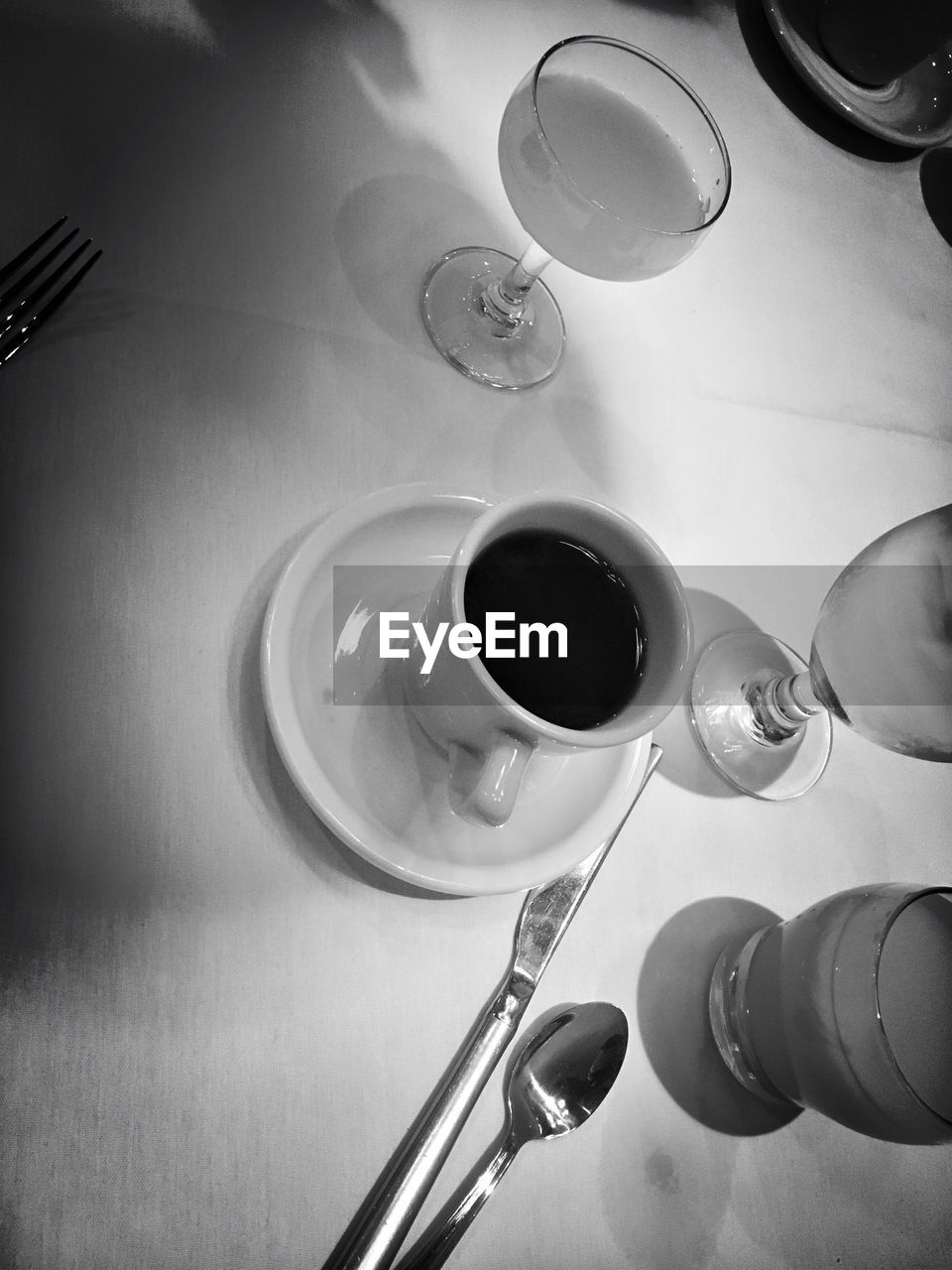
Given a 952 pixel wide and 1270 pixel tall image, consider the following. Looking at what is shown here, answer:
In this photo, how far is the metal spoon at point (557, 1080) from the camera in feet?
1.29

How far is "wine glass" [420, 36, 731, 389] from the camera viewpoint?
50 centimetres

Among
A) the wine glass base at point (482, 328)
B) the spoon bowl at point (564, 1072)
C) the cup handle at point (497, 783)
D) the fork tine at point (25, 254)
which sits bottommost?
the spoon bowl at point (564, 1072)

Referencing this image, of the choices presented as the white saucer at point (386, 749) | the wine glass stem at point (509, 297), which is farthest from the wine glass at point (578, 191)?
the white saucer at point (386, 749)

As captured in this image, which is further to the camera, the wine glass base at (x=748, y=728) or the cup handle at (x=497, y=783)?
the wine glass base at (x=748, y=728)

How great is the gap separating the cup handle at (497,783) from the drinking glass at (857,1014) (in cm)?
17

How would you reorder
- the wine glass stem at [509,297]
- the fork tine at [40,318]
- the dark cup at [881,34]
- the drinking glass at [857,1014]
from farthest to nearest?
the dark cup at [881,34] < the wine glass stem at [509,297] < the fork tine at [40,318] < the drinking glass at [857,1014]

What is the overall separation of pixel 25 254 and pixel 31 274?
1 centimetres

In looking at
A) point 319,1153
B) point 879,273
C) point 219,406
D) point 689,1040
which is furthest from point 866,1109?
point 879,273

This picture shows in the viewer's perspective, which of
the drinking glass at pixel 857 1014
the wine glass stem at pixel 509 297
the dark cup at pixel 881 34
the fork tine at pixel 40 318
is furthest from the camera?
the dark cup at pixel 881 34

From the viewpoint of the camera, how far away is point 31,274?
485 mm

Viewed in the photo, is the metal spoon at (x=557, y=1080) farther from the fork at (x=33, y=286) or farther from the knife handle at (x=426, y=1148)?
the fork at (x=33, y=286)

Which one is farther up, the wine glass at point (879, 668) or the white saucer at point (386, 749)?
the white saucer at point (386, 749)

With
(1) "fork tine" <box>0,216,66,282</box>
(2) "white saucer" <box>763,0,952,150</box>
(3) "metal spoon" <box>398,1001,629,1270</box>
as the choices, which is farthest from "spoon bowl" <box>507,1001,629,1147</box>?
(2) "white saucer" <box>763,0,952,150</box>

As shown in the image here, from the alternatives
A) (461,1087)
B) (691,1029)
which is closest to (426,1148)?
(461,1087)
